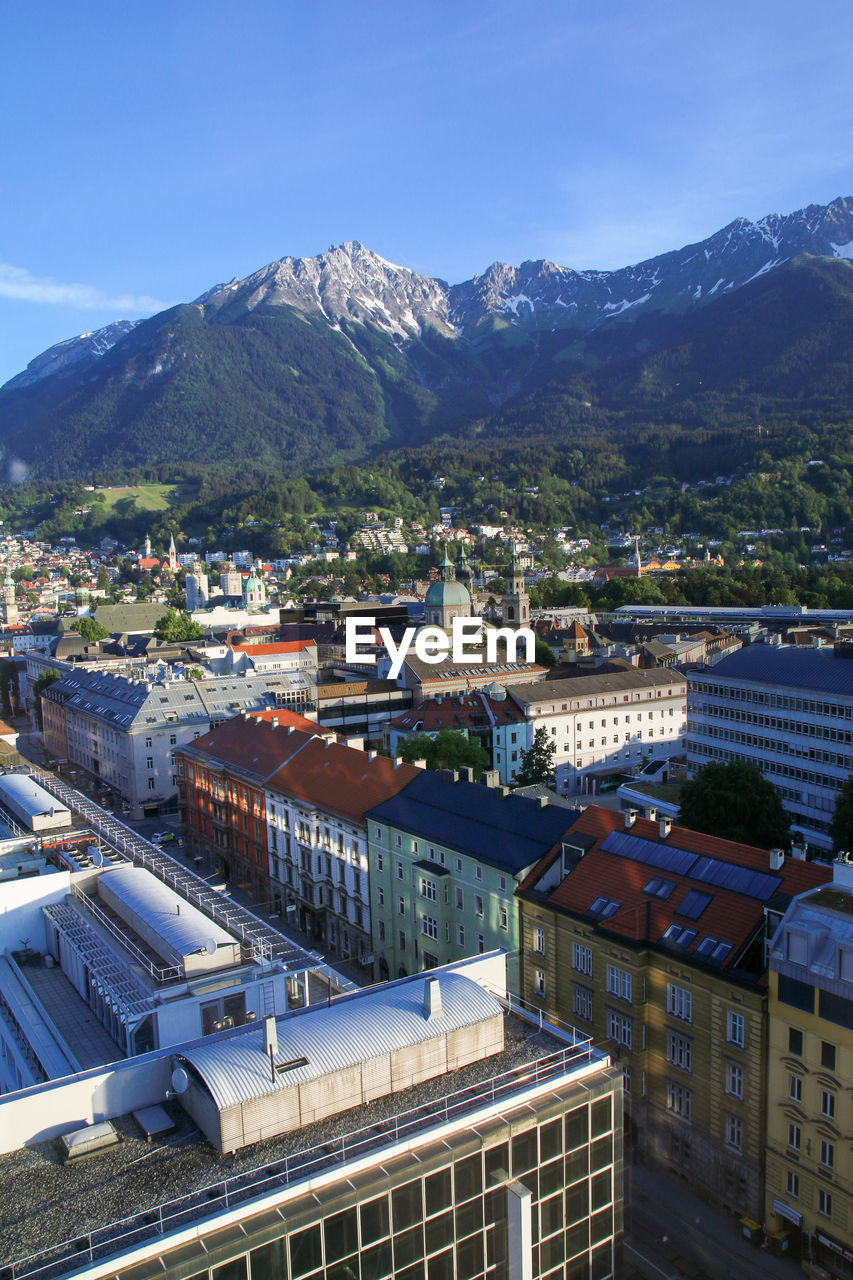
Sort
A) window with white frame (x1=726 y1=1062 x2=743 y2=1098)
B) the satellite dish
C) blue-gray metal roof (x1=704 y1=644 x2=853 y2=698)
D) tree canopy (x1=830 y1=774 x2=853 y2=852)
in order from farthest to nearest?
blue-gray metal roof (x1=704 y1=644 x2=853 y2=698), tree canopy (x1=830 y1=774 x2=853 y2=852), window with white frame (x1=726 y1=1062 x2=743 y2=1098), the satellite dish

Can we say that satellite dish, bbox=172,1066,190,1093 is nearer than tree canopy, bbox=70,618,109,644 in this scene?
Yes

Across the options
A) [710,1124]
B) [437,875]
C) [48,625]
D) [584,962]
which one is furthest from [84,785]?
[48,625]

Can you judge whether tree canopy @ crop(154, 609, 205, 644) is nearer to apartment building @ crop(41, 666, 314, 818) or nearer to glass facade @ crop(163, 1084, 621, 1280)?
apartment building @ crop(41, 666, 314, 818)

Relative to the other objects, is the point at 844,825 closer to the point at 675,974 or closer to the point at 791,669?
the point at 791,669

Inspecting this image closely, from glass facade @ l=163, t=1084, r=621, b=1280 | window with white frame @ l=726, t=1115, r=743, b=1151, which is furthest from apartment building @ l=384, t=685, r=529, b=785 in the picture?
glass facade @ l=163, t=1084, r=621, b=1280

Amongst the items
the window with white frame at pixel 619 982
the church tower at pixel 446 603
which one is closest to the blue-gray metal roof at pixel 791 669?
the window with white frame at pixel 619 982

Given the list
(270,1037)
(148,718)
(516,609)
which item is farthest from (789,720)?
(516,609)
